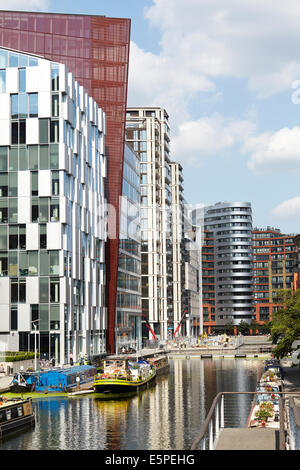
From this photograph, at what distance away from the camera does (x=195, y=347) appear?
15100 centimetres

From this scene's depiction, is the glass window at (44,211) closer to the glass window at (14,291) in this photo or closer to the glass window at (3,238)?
the glass window at (3,238)

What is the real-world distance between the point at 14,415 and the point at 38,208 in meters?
44.5

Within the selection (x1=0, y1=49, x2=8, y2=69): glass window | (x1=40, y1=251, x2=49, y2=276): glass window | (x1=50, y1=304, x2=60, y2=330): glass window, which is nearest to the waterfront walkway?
(x1=50, y1=304, x2=60, y2=330): glass window

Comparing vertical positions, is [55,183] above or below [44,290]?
above

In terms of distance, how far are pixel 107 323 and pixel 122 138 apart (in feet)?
96.4

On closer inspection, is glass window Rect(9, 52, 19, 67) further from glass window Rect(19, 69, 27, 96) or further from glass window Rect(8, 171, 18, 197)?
glass window Rect(8, 171, 18, 197)

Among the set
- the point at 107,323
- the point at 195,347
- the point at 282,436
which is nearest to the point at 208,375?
the point at 107,323

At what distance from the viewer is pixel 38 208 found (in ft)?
282

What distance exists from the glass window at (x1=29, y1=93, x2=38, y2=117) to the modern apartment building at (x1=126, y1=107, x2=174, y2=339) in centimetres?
8525

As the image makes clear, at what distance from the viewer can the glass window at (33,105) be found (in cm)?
8675

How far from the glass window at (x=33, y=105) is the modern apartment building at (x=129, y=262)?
112 ft

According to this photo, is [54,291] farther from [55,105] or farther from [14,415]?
[14,415]

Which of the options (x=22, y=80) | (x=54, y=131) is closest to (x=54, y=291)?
(x=54, y=131)

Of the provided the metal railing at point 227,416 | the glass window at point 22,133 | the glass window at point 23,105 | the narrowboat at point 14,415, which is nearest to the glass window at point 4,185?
the glass window at point 22,133
